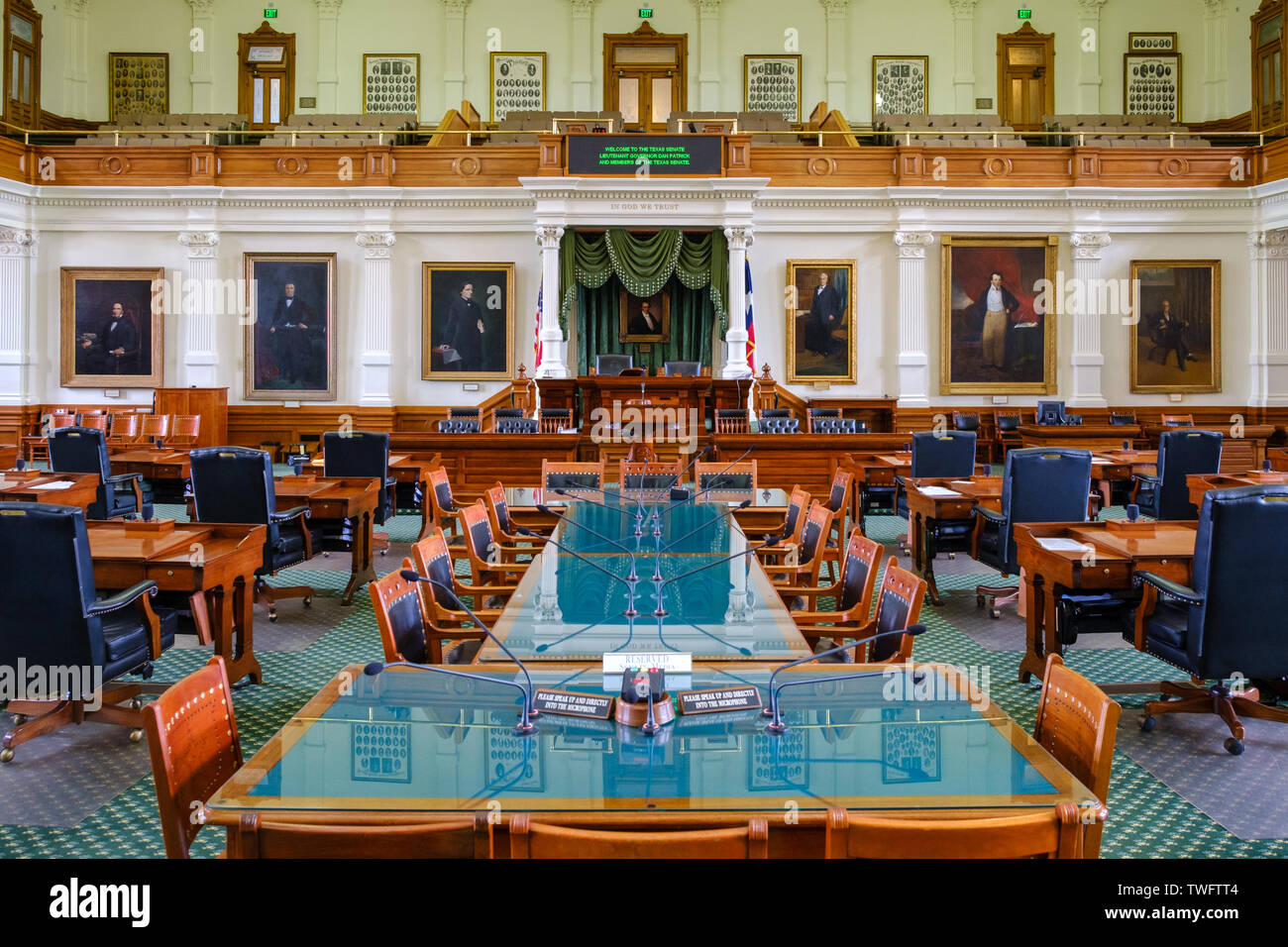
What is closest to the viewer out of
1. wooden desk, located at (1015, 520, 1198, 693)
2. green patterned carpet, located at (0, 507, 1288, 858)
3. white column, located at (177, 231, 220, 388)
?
green patterned carpet, located at (0, 507, 1288, 858)

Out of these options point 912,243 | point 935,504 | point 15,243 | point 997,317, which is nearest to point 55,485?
point 935,504

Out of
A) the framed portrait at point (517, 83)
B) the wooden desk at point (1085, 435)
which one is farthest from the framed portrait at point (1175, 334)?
the framed portrait at point (517, 83)

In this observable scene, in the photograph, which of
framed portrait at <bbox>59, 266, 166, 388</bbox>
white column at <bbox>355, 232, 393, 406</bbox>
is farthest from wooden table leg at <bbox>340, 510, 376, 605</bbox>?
framed portrait at <bbox>59, 266, 166, 388</bbox>

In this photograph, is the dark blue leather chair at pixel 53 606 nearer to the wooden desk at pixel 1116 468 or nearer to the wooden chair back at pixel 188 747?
the wooden chair back at pixel 188 747

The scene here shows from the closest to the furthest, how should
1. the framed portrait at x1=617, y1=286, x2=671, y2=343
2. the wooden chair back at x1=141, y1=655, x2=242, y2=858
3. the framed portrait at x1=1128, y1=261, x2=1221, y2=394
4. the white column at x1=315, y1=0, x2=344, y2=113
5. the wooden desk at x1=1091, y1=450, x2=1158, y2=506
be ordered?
the wooden chair back at x1=141, y1=655, x2=242, y2=858
the wooden desk at x1=1091, y1=450, x2=1158, y2=506
the framed portrait at x1=1128, y1=261, x2=1221, y2=394
the framed portrait at x1=617, y1=286, x2=671, y2=343
the white column at x1=315, y1=0, x2=344, y2=113

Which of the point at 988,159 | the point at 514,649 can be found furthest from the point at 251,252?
the point at 514,649

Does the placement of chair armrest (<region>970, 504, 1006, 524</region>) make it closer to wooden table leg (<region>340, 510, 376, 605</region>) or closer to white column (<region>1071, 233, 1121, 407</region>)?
wooden table leg (<region>340, 510, 376, 605</region>)

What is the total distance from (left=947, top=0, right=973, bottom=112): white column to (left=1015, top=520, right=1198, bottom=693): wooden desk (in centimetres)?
1531

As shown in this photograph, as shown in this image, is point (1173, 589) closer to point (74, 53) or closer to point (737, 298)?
point (737, 298)

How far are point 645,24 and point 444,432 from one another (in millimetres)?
11607

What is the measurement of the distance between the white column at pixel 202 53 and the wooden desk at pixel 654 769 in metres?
19.3

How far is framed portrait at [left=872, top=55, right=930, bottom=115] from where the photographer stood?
59.7 feet

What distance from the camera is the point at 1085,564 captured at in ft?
13.9
